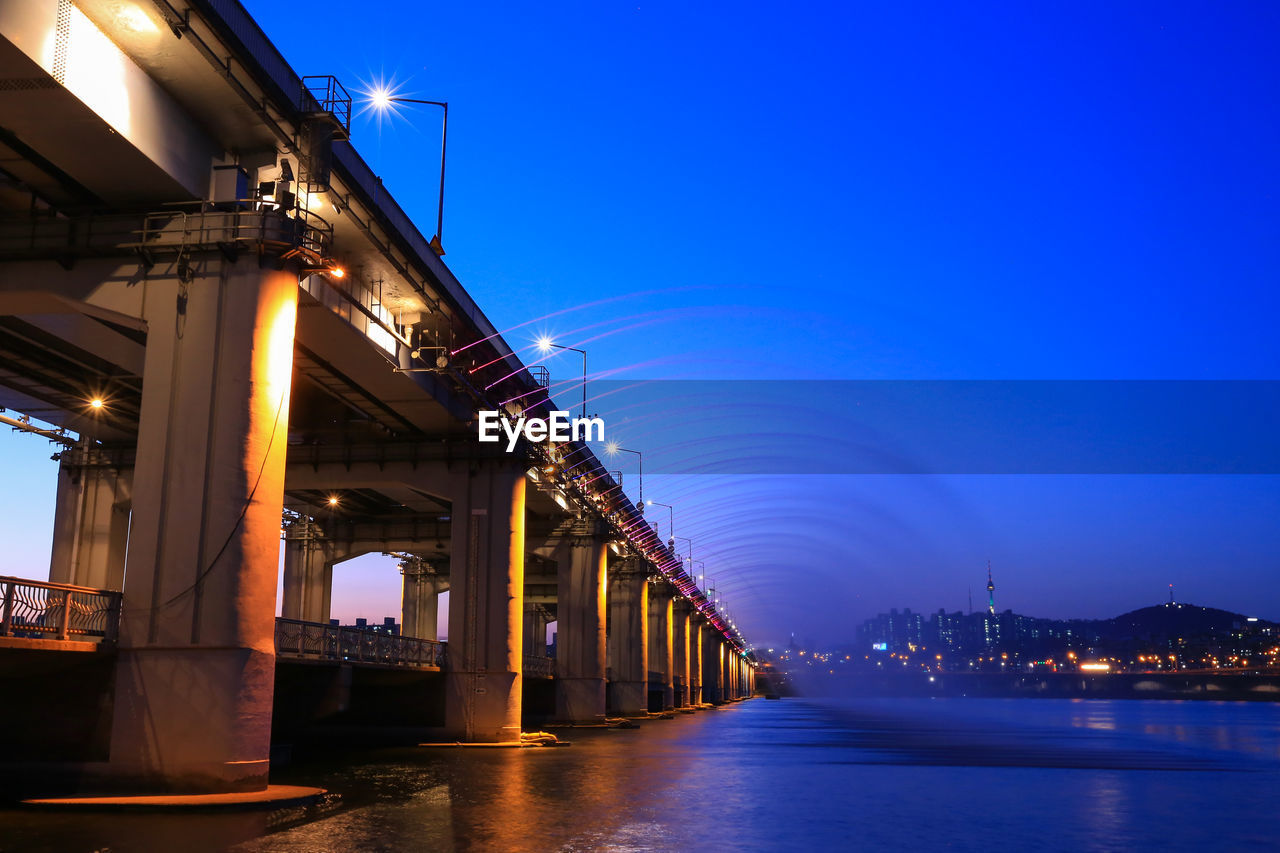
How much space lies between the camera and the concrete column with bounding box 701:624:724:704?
167 meters

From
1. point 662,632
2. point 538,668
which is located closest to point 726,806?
point 538,668

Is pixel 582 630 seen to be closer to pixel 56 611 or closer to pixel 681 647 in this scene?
pixel 56 611

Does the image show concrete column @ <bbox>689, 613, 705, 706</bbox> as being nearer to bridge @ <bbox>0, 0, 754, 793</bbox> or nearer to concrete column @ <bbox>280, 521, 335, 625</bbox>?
concrete column @ <bbox>280, 521, 335, 625</bbox>

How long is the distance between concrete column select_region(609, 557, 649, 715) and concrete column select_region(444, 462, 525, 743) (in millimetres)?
38012

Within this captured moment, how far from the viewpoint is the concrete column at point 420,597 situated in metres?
84.3

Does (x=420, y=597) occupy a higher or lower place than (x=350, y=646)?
higher

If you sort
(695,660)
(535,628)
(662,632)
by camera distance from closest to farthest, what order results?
(662,632) < (535,628) < (695,660)

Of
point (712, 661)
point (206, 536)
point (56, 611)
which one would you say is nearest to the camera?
point (56, 611)

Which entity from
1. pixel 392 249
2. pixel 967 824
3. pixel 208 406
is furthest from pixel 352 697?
pixel 967 824

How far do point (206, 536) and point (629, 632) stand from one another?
6353 centimetres

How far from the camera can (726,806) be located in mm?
21406

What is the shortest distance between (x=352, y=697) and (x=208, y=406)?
26.1 metres

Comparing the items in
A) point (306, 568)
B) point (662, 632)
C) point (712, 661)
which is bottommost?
point (712, 661)

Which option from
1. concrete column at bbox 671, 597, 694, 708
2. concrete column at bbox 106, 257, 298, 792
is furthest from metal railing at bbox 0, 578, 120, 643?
concrete column at bbox 671, 597, 694, 708
